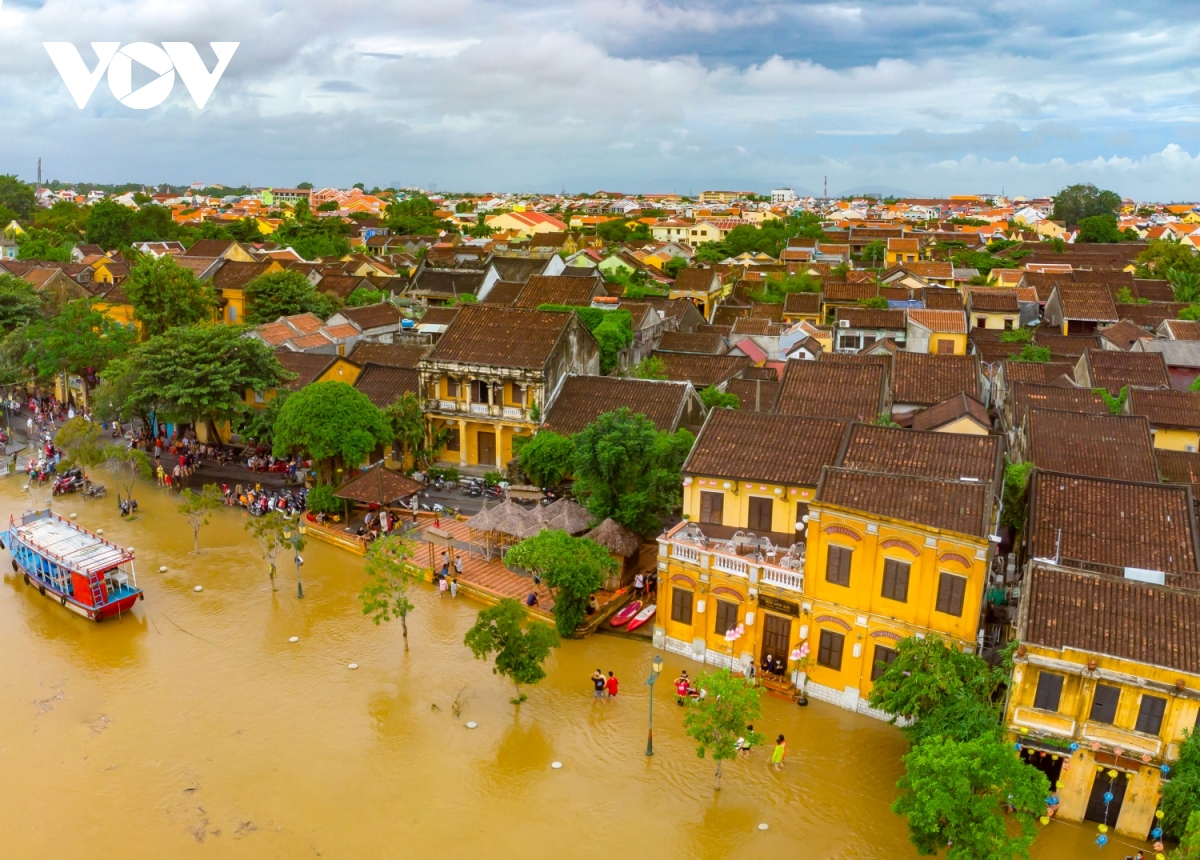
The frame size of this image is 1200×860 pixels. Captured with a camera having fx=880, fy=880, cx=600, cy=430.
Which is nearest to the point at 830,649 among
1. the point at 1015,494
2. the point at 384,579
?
the point at 1015,494

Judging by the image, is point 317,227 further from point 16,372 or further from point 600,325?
point 600,325

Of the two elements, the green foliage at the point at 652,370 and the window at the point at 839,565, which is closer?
the window at the point at 839,565

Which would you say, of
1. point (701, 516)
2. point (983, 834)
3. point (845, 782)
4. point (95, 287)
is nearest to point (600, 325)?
point (701, 516)

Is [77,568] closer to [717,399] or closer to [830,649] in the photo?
[830,649]

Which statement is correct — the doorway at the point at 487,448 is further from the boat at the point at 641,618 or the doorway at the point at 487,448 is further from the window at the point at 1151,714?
the window at the point at 1151,714

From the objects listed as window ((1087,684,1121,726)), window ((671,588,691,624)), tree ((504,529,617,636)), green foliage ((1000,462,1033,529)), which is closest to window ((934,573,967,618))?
window ((1087,684,1121,726))

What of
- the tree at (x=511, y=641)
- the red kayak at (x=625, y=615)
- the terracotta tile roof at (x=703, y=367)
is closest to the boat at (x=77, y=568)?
the tree at (x=511, y=641)

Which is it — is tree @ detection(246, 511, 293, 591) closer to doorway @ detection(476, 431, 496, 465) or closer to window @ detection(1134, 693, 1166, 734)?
doorway @ detection(476, 431, 496, 465)
